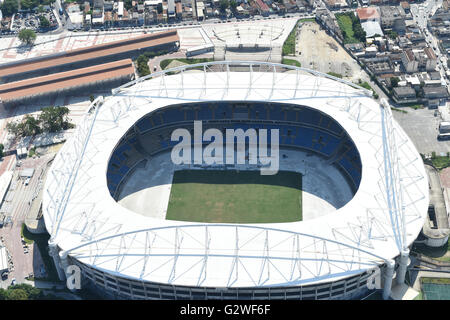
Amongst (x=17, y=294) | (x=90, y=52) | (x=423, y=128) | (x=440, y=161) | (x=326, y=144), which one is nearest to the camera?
(x=17, y=294)

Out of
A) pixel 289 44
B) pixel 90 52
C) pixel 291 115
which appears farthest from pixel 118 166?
pixel 289 44

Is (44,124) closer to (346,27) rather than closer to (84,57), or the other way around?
(84,57)

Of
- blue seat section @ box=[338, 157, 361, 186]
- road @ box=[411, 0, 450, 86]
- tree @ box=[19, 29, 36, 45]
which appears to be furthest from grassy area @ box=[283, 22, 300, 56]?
tree @ box=[19, 29, 36, 45]

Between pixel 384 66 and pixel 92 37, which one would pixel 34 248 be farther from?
pixel 384 66

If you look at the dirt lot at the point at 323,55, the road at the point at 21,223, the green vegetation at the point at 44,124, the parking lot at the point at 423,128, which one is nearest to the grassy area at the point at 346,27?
the dirt lot at the point at 323,55

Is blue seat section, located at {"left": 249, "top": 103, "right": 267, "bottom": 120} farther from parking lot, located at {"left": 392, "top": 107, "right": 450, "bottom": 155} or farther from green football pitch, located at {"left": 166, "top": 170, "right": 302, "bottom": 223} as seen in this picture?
parking lot, located at {"left": 392, "top": 107, "right": 450, "bottom": 155}

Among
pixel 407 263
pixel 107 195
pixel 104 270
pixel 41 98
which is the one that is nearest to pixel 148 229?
pixel 104 270
